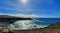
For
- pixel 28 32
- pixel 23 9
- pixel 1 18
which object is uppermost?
pixel 23 9

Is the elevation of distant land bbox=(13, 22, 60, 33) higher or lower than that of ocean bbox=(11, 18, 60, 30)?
lower

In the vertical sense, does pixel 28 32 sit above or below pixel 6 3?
below

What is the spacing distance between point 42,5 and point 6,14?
65 centimetres

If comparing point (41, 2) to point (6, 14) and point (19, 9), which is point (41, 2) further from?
point (6, 14)

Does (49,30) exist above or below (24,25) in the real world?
below

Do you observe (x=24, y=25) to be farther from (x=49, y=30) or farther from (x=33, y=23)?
(x=49, y=30)

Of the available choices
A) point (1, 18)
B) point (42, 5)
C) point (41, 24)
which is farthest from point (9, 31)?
point (42, 5)

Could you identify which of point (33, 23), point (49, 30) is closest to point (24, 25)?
point (33, 23)

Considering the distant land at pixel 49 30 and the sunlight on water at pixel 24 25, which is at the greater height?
the sunlight on water at pixel 24 25

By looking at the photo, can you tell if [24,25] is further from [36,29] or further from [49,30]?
[49,30]

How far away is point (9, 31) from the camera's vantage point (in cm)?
197

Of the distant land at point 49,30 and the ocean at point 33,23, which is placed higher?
the ocean at point 33,23

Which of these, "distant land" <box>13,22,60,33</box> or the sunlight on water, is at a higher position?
the sunlight on water

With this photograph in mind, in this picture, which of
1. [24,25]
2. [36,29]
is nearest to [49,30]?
[36,29]
